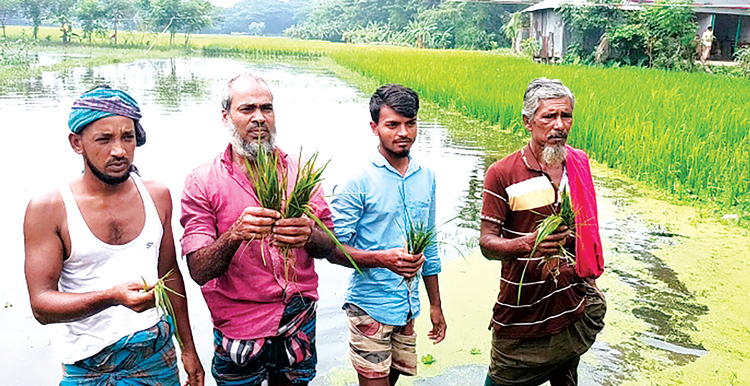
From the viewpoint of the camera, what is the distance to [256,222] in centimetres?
196

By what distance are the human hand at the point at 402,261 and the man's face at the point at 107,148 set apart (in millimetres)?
886

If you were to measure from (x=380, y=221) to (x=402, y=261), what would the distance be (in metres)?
0.28

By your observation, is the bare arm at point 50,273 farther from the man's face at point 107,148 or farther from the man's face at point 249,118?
the man's face at point 249,118

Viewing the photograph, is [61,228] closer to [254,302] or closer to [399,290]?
[254,302]

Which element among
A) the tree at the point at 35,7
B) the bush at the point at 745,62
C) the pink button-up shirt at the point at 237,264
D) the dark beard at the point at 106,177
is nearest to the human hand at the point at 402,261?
the pink button-up shirt at the point at 237,264

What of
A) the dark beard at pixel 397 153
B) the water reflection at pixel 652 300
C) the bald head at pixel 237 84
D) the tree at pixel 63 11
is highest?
the tree at pixel 63 11

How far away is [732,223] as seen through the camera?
218 inches

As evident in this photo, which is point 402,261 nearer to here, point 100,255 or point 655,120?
point 100,255

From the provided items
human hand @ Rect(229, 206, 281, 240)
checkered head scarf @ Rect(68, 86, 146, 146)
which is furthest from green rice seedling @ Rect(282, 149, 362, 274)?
checkered head scarf @ Rect(68, 86, 146, 146)

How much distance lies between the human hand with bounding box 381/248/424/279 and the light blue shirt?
6.9 inches

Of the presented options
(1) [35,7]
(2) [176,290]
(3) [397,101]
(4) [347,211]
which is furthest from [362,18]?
(2) [176,290]

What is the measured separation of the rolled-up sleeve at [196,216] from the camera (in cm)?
215

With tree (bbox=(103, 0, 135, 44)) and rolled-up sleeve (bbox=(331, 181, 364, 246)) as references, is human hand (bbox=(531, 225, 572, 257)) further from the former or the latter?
tree (bbox=(103, 0, 135, 44))

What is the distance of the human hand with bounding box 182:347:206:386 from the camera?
224cm
